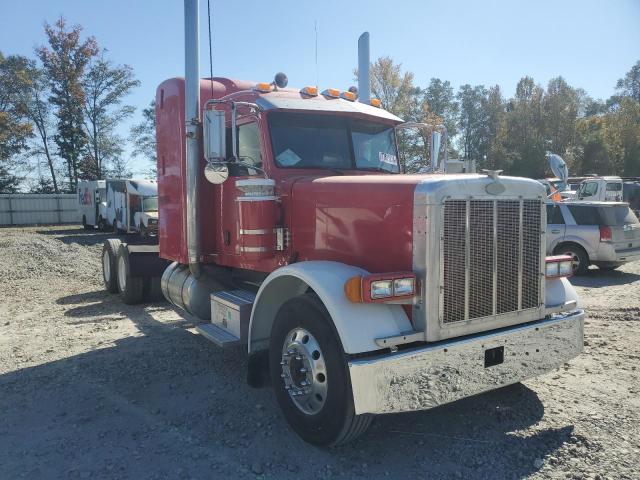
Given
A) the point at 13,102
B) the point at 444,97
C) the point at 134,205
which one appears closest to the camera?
the point at 134,205

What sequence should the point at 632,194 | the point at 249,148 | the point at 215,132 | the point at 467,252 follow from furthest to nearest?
the point at 632,194, the point at 249,148, the point at 215,132, the point at 467,252

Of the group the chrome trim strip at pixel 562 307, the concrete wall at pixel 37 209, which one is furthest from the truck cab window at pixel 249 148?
the concrete wall at pixel 37 209

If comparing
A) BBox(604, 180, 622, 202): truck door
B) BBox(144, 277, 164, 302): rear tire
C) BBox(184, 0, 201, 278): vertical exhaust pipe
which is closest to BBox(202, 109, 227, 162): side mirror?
BBox(184, 0, 201, 278): vertical exhaust pipe

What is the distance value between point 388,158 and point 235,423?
3.00m

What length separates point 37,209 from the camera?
106ft

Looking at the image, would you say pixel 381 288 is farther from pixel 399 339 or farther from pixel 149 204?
pixel 149 204

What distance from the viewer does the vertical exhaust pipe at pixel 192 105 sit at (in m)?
5.40

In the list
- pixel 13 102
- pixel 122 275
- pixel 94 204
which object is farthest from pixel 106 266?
pixel 13 102

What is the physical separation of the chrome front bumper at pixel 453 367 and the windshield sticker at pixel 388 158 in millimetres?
2268

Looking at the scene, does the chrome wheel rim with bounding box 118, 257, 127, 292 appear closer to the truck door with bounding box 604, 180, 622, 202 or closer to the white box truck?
the white box truck

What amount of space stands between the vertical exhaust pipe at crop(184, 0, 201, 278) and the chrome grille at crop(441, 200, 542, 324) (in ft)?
10.2

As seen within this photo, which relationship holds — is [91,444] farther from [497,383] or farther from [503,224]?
[503,224]

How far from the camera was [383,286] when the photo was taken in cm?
322

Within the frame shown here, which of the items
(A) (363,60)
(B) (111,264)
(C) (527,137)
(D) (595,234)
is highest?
(C) (527,137)
